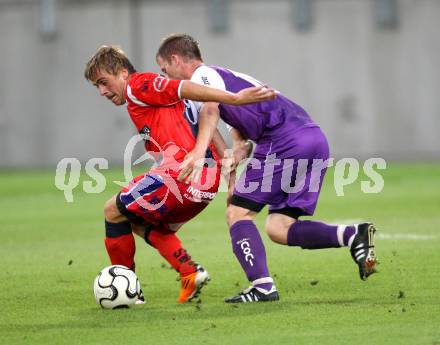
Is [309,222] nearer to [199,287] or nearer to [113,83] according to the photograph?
[199,287]

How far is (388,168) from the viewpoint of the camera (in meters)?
22.0

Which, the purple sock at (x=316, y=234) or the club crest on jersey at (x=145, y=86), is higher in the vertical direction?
the club crest on jersey at (x=145, y=86)

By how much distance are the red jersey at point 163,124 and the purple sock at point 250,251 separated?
23.5 inches

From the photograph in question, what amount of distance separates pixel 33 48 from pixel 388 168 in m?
10.2

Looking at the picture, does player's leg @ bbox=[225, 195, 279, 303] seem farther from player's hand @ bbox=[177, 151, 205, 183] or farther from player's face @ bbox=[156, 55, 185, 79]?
player's face @ bbox=[156, 55, 185, 79]

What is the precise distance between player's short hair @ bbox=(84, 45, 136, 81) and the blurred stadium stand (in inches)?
741

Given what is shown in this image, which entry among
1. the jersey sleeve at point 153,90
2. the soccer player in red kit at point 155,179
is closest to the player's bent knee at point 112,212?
the soccer player in red kit at point 155,179

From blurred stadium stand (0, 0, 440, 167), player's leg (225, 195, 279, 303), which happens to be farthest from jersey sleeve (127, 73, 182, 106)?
blurred stadium stand (0, 0, 440, 167)

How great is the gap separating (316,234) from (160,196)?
108 centimetres

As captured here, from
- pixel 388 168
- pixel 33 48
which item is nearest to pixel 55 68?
pixel 33 48

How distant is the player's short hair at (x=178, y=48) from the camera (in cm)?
Result: 721

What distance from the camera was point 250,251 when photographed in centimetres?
700

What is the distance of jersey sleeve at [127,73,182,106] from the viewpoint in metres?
6.83

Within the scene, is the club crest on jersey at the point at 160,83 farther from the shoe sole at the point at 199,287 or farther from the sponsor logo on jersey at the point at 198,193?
the shoe sole at the point at 199,287
